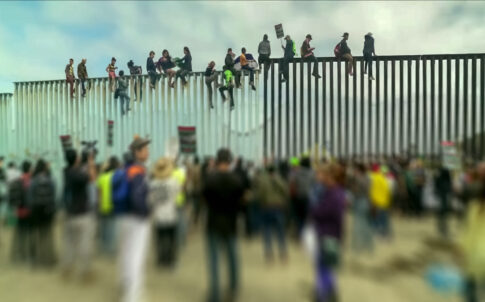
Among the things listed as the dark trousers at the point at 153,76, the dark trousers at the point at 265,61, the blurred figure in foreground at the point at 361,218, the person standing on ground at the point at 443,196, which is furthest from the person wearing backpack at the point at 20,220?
the dark trousers at the point at 265,61

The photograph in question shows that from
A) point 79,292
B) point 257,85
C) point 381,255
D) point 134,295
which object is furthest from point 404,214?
point 257,85

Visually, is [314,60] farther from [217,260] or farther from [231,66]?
[217,260]

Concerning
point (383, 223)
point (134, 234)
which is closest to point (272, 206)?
point (383, 223)

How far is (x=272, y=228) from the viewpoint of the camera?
14.6ft

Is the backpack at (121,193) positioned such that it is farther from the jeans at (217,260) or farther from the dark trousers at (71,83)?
the dark trousers at (71,83)

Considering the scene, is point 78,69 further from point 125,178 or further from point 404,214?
point 404,214

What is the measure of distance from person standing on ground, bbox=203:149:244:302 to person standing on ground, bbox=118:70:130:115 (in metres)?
9.97

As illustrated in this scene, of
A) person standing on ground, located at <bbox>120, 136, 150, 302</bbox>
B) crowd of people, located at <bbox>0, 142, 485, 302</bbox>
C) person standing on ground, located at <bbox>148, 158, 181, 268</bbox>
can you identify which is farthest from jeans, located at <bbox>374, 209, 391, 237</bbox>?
person standing on ground, located at <bbox>120, 136, 150, 302</bbox>

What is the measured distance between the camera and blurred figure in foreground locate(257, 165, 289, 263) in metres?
4.33

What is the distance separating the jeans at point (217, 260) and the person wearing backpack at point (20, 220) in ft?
8.87

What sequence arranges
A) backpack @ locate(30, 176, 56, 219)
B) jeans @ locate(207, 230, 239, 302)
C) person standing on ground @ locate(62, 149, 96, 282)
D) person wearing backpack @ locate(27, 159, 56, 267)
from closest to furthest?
jeans @ locate(207, 230, 239, 302)
person standing on ground @ locate(62, 149, 96, 282)
person wearing backpack @ locate(27, 159, 56, 267)
backpack @ locate(30, 176, 56, 219)

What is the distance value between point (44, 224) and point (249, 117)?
7319 millimetres

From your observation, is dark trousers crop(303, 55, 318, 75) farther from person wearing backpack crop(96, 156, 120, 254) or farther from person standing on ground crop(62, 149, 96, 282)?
person standing on ground crop(62, 149, 96, 282)

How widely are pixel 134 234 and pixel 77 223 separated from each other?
1157mm
